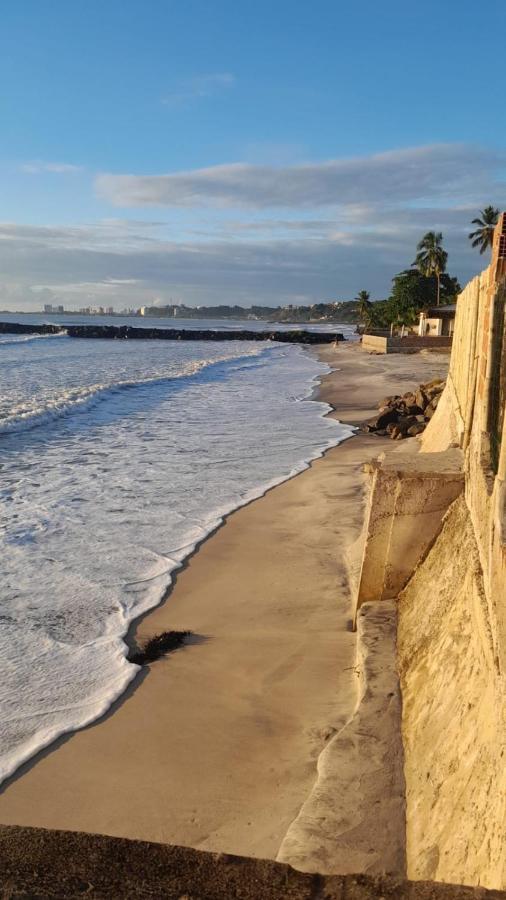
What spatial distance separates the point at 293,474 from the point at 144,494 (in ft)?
8.44

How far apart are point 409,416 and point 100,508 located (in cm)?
894

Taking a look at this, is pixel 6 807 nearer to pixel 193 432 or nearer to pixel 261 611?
pixel 261 611

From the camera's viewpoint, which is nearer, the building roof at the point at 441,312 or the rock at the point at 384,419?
the rock at the point at 384,419

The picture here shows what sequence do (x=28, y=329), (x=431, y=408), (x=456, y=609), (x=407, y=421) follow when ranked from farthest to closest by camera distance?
(x=28, y=329), (x=431, y=408), (x=407, y=421), (x=456, y=609)

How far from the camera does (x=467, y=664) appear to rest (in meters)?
3.68

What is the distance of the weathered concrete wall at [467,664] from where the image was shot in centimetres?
271

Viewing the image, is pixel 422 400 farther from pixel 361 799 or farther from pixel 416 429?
pixel 361 799

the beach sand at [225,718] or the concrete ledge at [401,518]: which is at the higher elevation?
the concrete ledge at [401,518]

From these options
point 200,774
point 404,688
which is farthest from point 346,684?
point 200,774

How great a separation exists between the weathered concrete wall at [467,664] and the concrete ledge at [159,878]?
0.42 meters

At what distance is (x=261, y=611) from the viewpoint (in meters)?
6.84

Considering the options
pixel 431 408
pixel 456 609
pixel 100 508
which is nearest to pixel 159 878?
pixel 456 609

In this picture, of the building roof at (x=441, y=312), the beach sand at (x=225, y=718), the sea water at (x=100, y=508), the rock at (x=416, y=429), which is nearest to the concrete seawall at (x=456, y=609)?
the beach sand at (x=225, y=718)

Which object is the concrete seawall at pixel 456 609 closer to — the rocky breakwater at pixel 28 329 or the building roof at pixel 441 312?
the building roof at pixel 441 312
